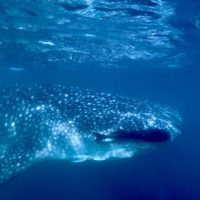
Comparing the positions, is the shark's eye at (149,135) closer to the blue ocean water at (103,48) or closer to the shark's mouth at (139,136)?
the shark's mouth at (139,136)

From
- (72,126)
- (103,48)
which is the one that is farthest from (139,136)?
(103,48)

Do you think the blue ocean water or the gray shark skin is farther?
the blue ocean water

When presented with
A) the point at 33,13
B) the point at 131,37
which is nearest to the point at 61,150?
the point at 33,13

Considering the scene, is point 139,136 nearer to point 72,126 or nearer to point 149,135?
point 149,135

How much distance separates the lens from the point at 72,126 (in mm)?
5629

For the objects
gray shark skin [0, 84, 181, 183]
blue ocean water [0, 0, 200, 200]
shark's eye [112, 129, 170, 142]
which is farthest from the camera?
blue ocean water [0, 0, 200, 200]

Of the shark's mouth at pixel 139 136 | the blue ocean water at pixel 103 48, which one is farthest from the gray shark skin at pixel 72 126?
the blue ocean water at pixel 103 48

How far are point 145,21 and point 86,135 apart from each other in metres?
12.5

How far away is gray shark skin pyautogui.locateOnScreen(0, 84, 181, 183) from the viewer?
202 inches

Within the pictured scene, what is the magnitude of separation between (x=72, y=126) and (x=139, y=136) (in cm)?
131

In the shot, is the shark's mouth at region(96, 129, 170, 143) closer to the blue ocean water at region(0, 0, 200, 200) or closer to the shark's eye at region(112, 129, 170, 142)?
the shark's eye at region(112, 129, 170, 142)

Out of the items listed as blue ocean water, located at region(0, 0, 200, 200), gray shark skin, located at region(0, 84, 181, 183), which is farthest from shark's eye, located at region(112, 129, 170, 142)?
blue ocean water, located at region(0, 0, 200, 200)

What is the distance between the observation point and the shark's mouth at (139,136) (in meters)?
5.03

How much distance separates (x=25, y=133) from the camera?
5516 millimetres
